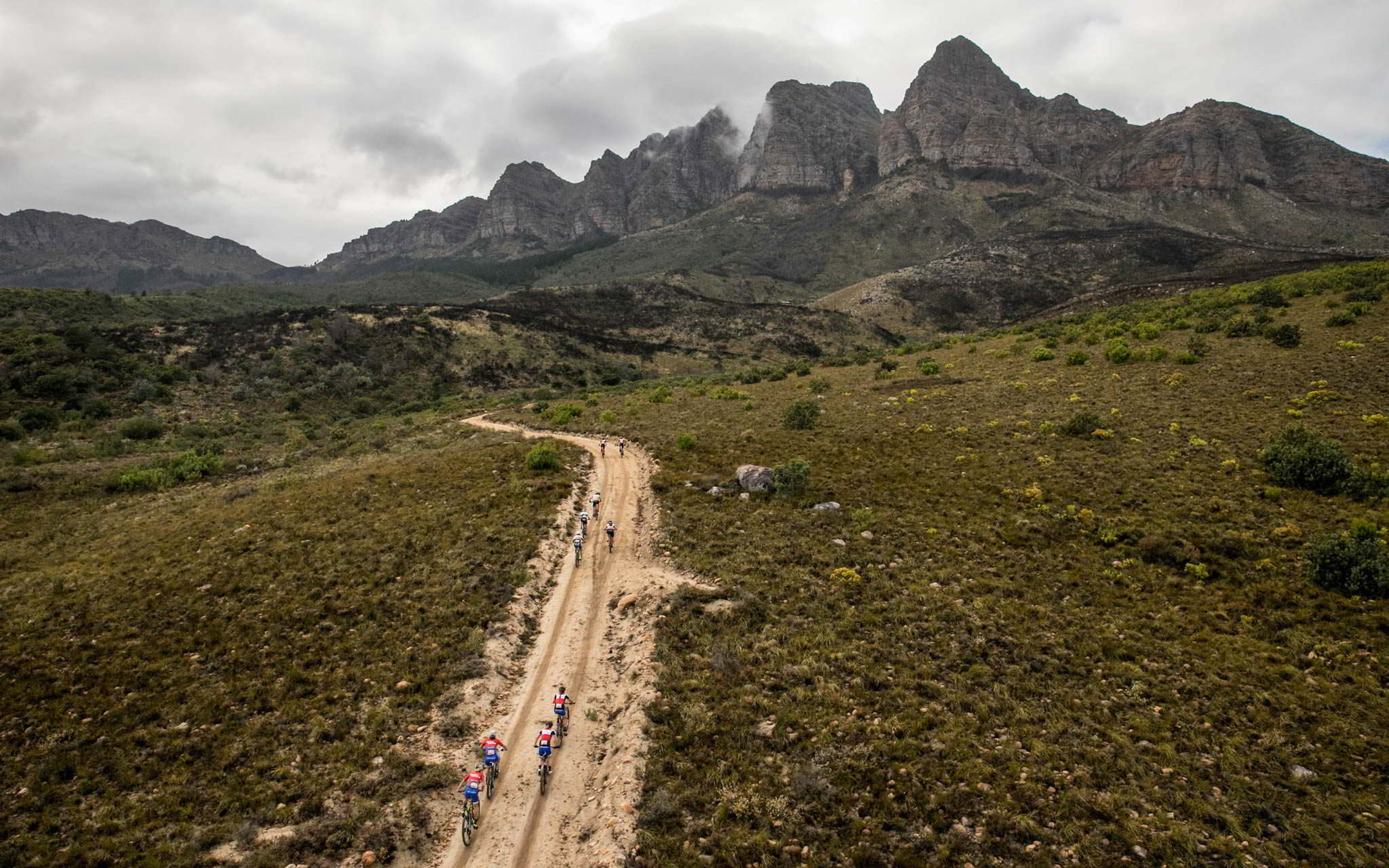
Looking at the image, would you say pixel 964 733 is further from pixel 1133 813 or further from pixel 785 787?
Result: pixel 785 787

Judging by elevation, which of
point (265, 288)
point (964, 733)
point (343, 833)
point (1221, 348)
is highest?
point (265, 288)

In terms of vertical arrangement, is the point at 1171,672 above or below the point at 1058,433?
below

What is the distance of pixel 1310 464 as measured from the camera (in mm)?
18078

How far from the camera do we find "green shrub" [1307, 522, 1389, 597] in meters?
12.9

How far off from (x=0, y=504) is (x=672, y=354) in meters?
83.8

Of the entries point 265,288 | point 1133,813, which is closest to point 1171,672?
point 1133,813

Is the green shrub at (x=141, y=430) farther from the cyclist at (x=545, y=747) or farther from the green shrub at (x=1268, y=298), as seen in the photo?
the green shrub at (x=1268, y=298)

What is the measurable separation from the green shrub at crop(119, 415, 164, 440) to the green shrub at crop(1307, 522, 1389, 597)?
68.9 meters

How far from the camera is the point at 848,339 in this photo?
118500mm

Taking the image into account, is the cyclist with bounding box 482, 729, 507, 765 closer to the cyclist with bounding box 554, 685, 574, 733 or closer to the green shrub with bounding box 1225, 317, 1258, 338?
the cyclist with bounding box 554, 685, 574, 733

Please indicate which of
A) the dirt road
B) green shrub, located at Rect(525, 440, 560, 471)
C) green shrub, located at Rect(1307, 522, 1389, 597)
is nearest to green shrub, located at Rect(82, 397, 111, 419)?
green shrub, located at Rect(525, 440, 560, 471)

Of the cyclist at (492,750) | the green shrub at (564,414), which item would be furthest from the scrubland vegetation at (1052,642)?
the green shrub at (564,414)

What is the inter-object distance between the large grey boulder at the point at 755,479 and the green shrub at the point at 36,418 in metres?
57.1

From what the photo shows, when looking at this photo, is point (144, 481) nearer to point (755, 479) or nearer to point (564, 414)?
point (564, 414)
